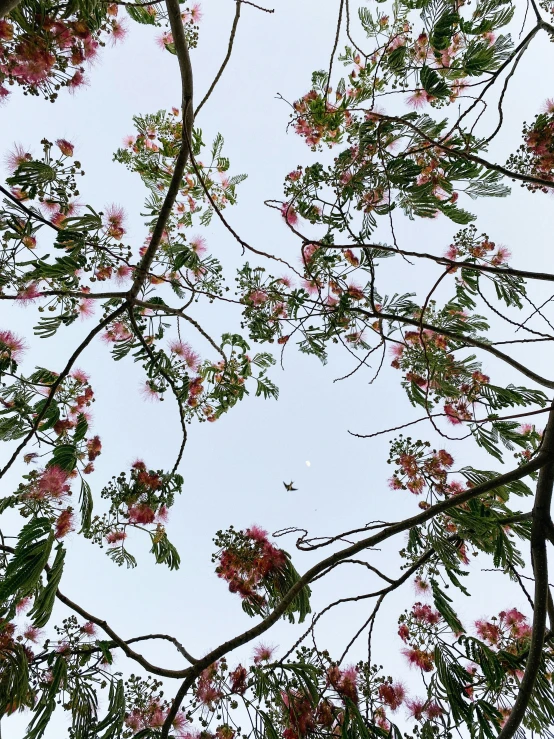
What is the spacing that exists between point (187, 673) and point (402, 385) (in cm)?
260

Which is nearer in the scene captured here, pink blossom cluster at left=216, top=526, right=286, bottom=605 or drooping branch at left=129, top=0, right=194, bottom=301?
drooping branch at left=129, top=0, right=194, bottom=301

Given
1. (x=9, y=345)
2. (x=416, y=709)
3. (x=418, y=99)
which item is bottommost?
(x=416, y=709)

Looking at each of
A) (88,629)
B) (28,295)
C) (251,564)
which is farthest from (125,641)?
Answer: (28,295)

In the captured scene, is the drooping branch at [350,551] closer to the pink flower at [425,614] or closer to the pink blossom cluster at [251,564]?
the pink blossom cluster at [251,564]

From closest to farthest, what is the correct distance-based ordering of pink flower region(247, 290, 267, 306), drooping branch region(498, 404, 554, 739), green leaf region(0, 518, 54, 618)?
green leaf region(0, 518, 54, 618) < drooping branch region(498, 404, 554, 739) < pink flower region(247, 290, 267, 306)

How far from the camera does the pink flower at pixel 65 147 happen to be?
8.65 feet

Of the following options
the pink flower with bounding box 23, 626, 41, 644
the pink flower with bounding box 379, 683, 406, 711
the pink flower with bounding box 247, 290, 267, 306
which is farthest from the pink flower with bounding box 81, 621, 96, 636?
the pink flower with bounding box 247, 290, 267, 306

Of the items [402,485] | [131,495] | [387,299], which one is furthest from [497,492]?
[131,495]

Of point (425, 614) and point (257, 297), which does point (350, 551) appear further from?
point (257, 297)

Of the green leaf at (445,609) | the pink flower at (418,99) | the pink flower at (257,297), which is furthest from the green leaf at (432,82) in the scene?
the green leaf at (445,609)

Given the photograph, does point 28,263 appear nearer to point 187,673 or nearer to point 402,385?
point 187,673

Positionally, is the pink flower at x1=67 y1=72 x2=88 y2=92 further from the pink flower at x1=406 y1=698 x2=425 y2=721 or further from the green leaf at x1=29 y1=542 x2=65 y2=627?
the pink flower at x1=406 y1=698 x2=425 y2=721

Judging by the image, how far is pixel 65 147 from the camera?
2637 mm

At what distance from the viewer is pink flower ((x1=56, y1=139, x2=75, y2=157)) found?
264 centimetres
